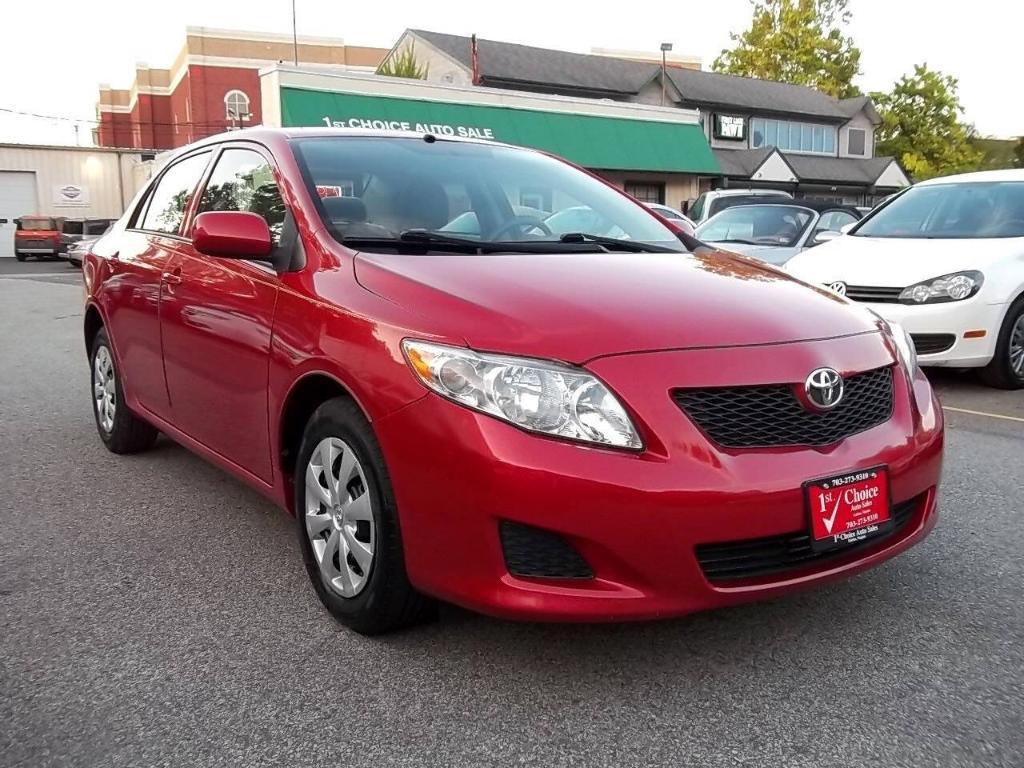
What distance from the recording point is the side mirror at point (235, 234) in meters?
3.23

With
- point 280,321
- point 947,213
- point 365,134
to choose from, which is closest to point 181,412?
point 280,321

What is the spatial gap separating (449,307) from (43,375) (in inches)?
249

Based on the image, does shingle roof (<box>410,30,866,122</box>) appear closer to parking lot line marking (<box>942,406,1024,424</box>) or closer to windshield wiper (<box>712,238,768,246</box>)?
windshield wiper (<box>712,238,768,246</box>)

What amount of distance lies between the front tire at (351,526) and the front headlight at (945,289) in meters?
4.93

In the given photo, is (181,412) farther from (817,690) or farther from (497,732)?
(817,690)

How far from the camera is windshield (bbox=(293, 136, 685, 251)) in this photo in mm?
3418

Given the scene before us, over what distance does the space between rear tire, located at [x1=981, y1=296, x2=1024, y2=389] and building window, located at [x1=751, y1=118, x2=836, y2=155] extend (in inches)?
1527

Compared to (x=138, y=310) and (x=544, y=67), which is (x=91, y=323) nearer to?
(x=138, y=310)

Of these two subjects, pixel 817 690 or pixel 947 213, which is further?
pixel 947 213

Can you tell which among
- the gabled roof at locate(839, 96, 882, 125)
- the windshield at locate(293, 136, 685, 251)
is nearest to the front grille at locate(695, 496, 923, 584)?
the windshield at locate(293, 136, 685, 251)

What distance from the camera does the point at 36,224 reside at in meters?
33.4

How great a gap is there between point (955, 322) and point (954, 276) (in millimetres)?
333

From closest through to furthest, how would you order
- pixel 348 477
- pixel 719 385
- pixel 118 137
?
1. pixel 719 385
2. pixel 348 477
3. pixel 118 137

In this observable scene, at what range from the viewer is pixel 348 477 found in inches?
111
